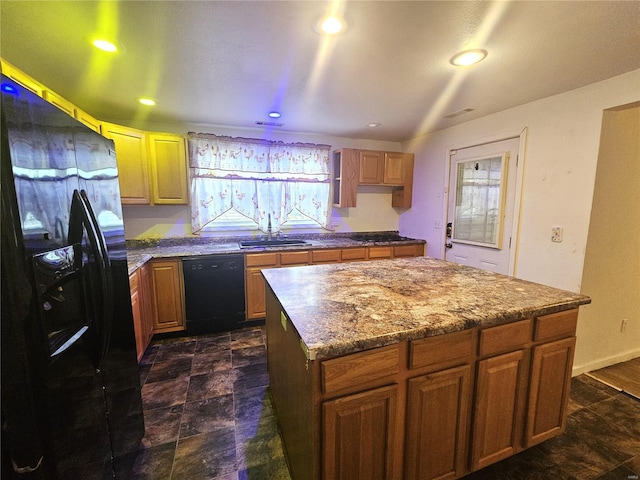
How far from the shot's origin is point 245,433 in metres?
1.72

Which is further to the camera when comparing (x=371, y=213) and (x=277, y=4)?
(x=371, y=213)

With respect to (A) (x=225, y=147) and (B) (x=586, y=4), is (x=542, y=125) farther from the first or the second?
(A) (x=225, y=147)

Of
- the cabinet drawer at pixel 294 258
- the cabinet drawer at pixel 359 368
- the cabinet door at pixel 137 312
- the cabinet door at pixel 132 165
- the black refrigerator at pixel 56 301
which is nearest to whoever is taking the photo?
the black refrigerator at pixel 56 301

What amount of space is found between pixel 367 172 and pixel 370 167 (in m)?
0.08

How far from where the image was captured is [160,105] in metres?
2.65

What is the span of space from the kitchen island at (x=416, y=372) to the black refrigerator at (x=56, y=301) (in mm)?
763

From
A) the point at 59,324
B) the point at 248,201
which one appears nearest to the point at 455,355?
the point at 59,324

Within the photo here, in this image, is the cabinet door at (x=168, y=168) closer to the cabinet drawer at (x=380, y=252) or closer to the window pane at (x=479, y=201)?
the cabinet drawer at (x=380, y=252)

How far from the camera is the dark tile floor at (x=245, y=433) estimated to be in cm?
148

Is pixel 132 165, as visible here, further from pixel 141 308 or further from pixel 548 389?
pixel 548 389

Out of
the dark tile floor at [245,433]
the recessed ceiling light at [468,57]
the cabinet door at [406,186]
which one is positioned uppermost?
the recessed ceiling light at [468,57]

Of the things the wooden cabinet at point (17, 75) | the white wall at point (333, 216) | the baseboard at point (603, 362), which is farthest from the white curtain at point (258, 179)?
the baseboard at point (603, 362)

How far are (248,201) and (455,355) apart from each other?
305 cm

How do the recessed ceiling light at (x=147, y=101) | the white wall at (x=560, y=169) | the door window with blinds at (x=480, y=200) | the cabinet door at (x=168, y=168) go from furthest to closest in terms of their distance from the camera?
the cabinet door at (x=168, y=168) → the door window with blinds at (x=480, y=200) → the recessed ceiling light at (x=147, y=101) → the white wall at (x=560, y=169)
